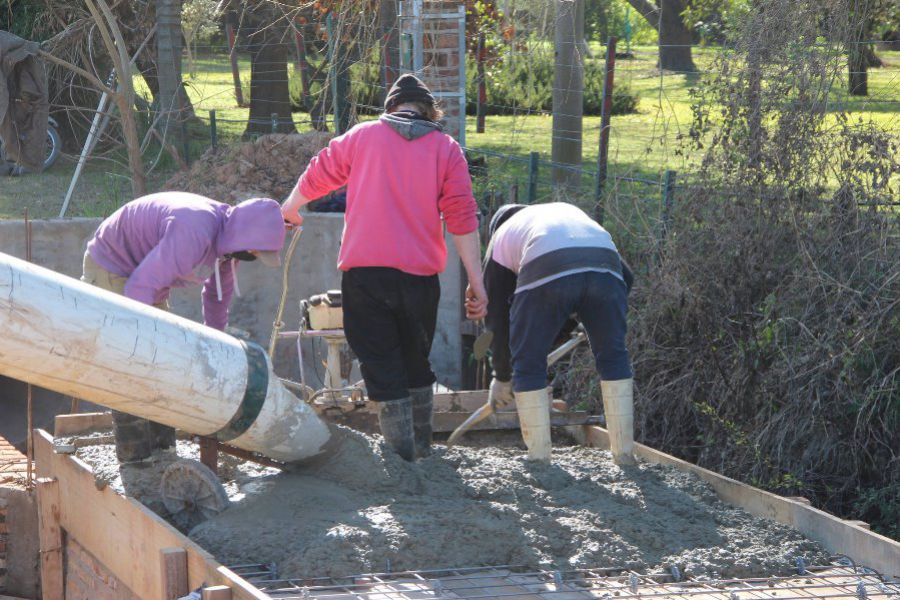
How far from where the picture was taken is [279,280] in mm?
9047

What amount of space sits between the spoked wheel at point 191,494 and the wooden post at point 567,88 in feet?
18.0

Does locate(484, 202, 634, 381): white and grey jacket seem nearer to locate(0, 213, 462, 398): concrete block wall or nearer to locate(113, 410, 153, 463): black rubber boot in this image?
locate(113, 410, 153, 463): black rubber boot

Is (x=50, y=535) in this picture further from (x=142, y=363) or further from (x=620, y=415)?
(x=620, y=415)

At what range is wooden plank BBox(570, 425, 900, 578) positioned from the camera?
401 cm

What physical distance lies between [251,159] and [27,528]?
15.2ft

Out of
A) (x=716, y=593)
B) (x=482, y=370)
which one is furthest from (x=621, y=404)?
(x=482, y=370)

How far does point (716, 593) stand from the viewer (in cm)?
380

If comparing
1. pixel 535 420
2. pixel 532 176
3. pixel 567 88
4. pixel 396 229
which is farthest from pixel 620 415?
pixel 567 88

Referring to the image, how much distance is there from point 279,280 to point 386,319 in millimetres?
4103

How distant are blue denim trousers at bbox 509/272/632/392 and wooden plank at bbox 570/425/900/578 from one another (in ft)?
2.00

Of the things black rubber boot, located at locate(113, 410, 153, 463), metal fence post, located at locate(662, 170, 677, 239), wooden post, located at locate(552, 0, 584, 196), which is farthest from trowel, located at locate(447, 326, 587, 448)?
wooden post, located at locate(552, 0, 584, 196)

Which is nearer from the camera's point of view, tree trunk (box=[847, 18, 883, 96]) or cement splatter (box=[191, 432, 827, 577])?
cement splatter (box=[191, 432, 827, 577])

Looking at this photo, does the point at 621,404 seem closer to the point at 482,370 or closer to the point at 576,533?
the point at 576,533

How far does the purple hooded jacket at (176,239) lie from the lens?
446cm
